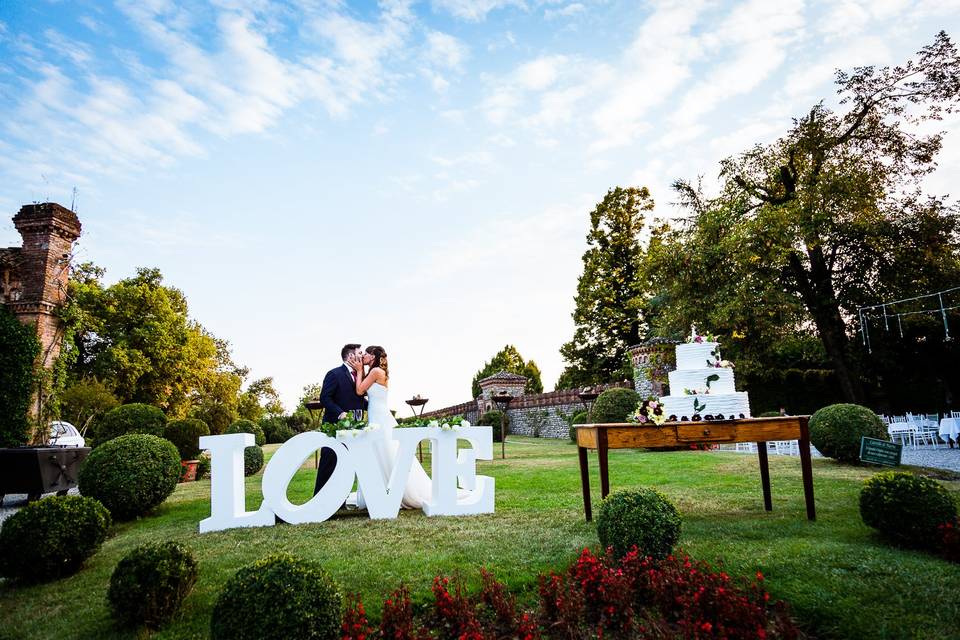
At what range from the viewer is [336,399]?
27.3 feet

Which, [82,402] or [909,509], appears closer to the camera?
[909,509]

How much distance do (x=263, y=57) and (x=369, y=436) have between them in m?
6.00

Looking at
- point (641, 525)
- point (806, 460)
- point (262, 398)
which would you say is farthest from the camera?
point (262, 398)

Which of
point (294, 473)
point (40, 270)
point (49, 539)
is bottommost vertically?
point (49, 539)

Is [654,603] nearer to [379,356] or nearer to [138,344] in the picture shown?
[379,356]

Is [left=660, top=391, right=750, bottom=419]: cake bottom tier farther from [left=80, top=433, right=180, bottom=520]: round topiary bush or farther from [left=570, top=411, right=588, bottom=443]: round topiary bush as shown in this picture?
[left=570, top=411, right=588, bottom=443]: round topiary bush

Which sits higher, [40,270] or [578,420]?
[40,270]

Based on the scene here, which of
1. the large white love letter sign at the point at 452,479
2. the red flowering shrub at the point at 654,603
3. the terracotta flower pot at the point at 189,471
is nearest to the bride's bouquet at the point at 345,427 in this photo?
the large white love letter sign at the point at 452,479

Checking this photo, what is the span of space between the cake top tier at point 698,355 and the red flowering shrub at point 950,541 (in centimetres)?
240

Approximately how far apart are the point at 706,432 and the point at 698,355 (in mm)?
919

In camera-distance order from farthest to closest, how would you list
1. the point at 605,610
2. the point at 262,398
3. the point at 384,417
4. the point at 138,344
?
the point at 262,398
the point at 138,344
the point at 384,417
the point at 605,610

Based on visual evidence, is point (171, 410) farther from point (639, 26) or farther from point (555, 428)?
point (639, 26)

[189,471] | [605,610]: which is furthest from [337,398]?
[189,471]

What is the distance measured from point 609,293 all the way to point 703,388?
24188mm
